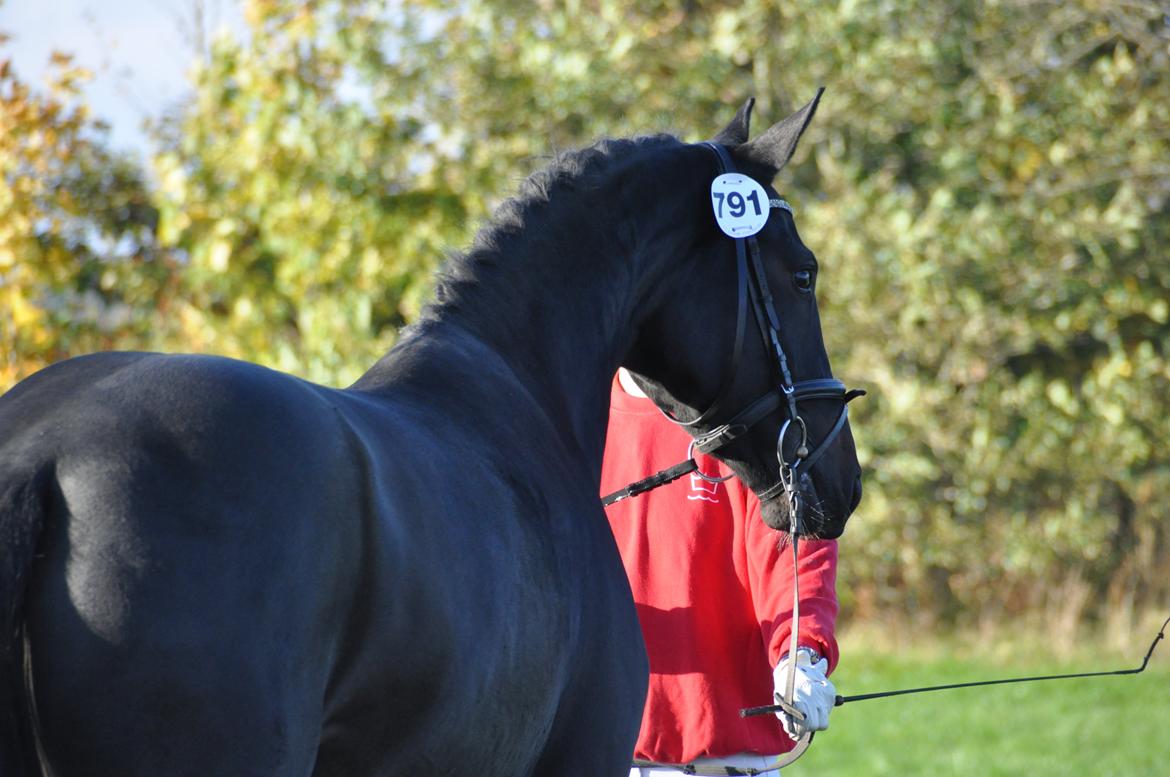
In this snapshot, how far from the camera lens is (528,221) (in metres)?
2.62

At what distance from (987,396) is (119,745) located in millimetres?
8369

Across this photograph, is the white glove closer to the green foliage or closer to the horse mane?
the horse mane

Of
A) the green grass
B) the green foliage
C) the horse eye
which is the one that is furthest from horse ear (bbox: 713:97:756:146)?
the green foliage

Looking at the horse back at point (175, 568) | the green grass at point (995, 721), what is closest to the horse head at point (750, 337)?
the horse back at point (175, 568)

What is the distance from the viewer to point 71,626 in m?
1.49

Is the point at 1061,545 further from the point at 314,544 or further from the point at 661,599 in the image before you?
the point at 314,544

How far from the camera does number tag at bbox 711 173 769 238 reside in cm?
273

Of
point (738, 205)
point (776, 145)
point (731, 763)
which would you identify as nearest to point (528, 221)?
point (738, 205)

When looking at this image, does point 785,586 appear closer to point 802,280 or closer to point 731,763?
point 731,763

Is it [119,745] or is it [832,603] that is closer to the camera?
[119,745]

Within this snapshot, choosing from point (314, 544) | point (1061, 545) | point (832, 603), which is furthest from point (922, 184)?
point (314, 544)

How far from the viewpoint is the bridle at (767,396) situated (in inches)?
107

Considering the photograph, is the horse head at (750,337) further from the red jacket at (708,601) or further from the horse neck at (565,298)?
the red jacket at (708,601)

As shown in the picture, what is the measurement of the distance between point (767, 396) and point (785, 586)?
1.79 ft
